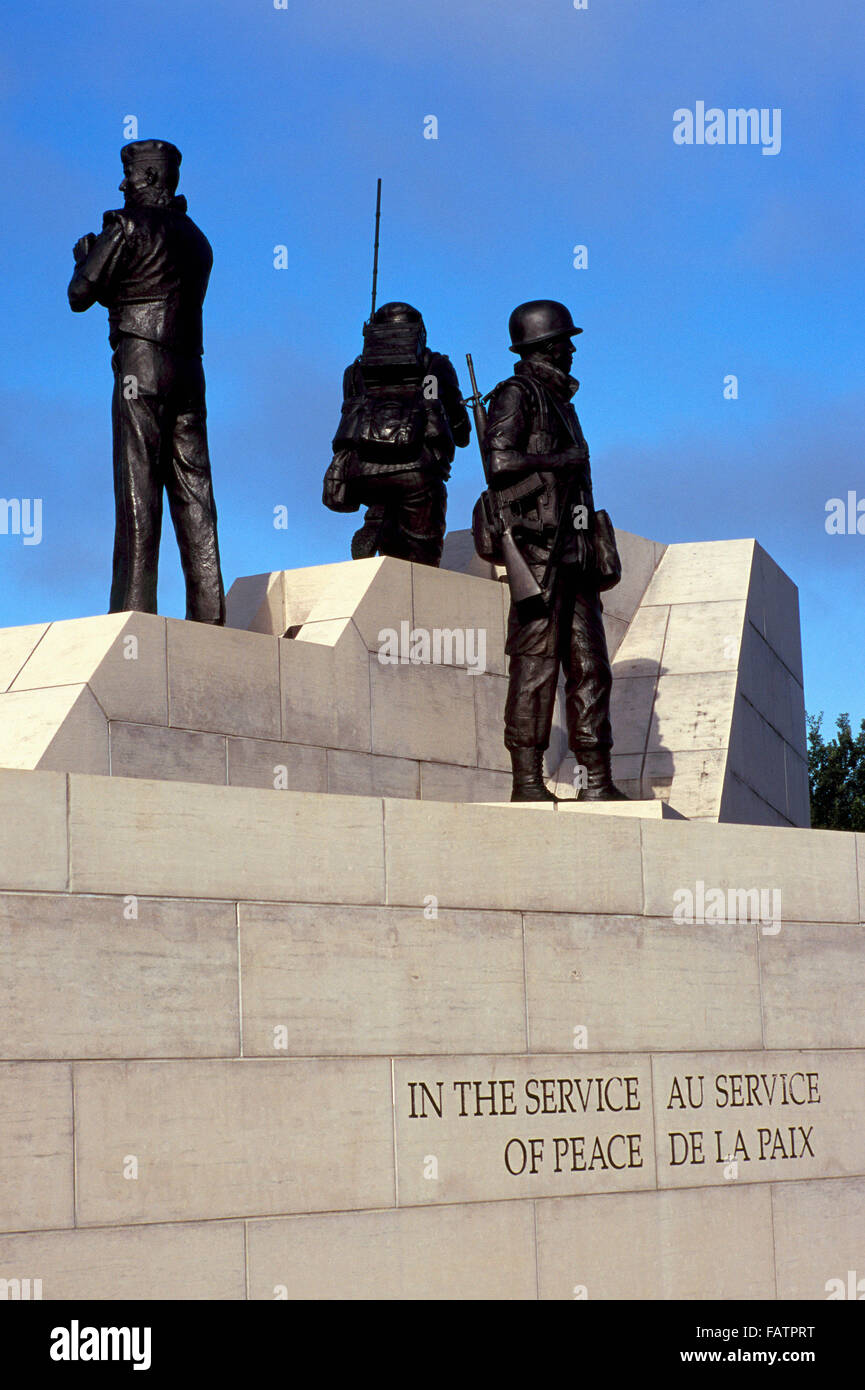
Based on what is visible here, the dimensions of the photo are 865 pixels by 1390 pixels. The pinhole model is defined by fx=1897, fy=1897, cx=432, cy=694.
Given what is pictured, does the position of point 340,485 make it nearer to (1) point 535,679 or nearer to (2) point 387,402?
(2) point 387,402

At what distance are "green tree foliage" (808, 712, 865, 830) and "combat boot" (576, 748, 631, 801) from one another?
31.9m

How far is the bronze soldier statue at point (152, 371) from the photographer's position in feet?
35.9

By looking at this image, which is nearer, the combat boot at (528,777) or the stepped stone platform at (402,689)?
the stepped stone platform at (402,689)

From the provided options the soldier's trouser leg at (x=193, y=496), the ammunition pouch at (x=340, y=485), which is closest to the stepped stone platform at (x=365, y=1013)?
the soldier's trouser leg at (x=193, y=496)

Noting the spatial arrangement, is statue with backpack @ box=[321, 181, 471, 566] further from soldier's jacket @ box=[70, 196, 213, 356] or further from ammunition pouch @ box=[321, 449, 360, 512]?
soldier's jacket @ box=[70, 196, 213, 356]

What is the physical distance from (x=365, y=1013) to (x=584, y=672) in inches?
128

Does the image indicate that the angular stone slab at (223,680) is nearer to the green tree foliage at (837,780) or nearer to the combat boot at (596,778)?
the combat boot at (596,778)

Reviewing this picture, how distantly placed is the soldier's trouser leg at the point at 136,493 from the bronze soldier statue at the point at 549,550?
2.00 meters

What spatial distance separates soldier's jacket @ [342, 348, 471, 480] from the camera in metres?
13.9

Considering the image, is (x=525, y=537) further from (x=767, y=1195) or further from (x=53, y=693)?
(x=767, y=1195)

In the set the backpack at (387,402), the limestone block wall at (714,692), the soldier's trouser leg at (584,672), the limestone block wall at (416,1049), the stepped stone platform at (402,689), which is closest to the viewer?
the limestone block wall at (416,1049)

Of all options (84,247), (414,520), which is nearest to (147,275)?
(84,247)
